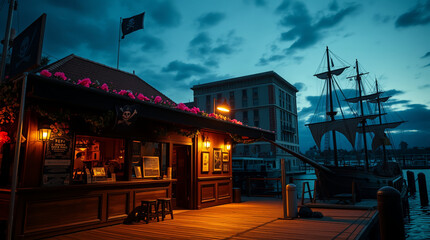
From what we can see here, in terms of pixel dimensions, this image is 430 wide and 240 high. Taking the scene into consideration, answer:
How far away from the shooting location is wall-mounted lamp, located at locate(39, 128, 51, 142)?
6281mm

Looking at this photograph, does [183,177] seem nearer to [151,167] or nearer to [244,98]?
[151,167]

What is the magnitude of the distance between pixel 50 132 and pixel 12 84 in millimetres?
1245

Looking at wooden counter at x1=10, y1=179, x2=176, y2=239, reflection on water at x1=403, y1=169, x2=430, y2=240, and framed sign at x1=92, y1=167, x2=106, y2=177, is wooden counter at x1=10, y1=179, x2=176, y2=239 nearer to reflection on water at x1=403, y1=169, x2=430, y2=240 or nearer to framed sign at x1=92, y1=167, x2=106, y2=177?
framed sign at x1=92, y1=167, x2=106, y2=177

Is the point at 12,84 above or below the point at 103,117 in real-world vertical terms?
above

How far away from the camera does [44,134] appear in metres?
6.31

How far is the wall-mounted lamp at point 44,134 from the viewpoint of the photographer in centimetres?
628

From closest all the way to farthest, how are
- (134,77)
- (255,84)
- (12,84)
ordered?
(12,84)
(134,77)
(255,84)

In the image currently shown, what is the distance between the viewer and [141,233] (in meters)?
6.61

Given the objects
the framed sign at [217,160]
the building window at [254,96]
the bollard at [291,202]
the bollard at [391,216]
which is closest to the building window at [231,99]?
the building window at [254,96]

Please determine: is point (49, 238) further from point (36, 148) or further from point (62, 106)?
point (62, 106)

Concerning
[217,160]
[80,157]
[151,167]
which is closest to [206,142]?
[217,160]

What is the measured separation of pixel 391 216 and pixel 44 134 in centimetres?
671

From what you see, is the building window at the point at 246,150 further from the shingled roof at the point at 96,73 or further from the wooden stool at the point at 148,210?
the wooden stool at the point at 148,210

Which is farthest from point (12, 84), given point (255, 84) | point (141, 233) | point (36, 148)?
point (255, 84)
